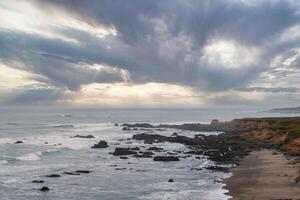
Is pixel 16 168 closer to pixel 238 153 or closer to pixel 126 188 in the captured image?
pixel 126 188

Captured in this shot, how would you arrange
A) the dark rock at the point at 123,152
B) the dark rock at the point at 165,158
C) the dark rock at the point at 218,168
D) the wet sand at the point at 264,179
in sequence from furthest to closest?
the dark rock at the point at 123,152
the dark rock at the point at 165,158
the dark rock at the point at 218,168
the wet sand at the point at 264,179

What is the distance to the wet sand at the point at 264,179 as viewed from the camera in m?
30.9

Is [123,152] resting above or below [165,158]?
above

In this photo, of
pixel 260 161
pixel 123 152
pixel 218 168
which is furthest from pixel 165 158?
pixel 260 161

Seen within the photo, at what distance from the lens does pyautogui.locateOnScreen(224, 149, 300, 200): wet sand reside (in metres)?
30.9

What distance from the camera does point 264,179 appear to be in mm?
38375

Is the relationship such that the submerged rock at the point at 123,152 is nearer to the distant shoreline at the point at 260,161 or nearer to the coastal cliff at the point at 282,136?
the distant shoreline at the point at 260,161

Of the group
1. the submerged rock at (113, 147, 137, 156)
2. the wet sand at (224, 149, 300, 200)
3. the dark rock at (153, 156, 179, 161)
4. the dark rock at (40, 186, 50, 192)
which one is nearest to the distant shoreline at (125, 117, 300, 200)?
the wet sand at (224, 149, 300, 200)

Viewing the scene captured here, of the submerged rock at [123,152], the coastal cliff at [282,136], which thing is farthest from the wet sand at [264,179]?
the submerged rock at [123,152]

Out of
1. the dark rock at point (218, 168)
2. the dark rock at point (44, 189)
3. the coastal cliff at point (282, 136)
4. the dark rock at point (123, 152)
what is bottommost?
the dark rock at point (44, 189)

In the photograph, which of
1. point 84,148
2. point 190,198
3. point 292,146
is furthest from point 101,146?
point 190,198

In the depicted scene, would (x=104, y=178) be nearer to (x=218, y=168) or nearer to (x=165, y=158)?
(x=218, y=168)

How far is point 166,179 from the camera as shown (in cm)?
3941

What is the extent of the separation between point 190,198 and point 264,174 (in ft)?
45.0
